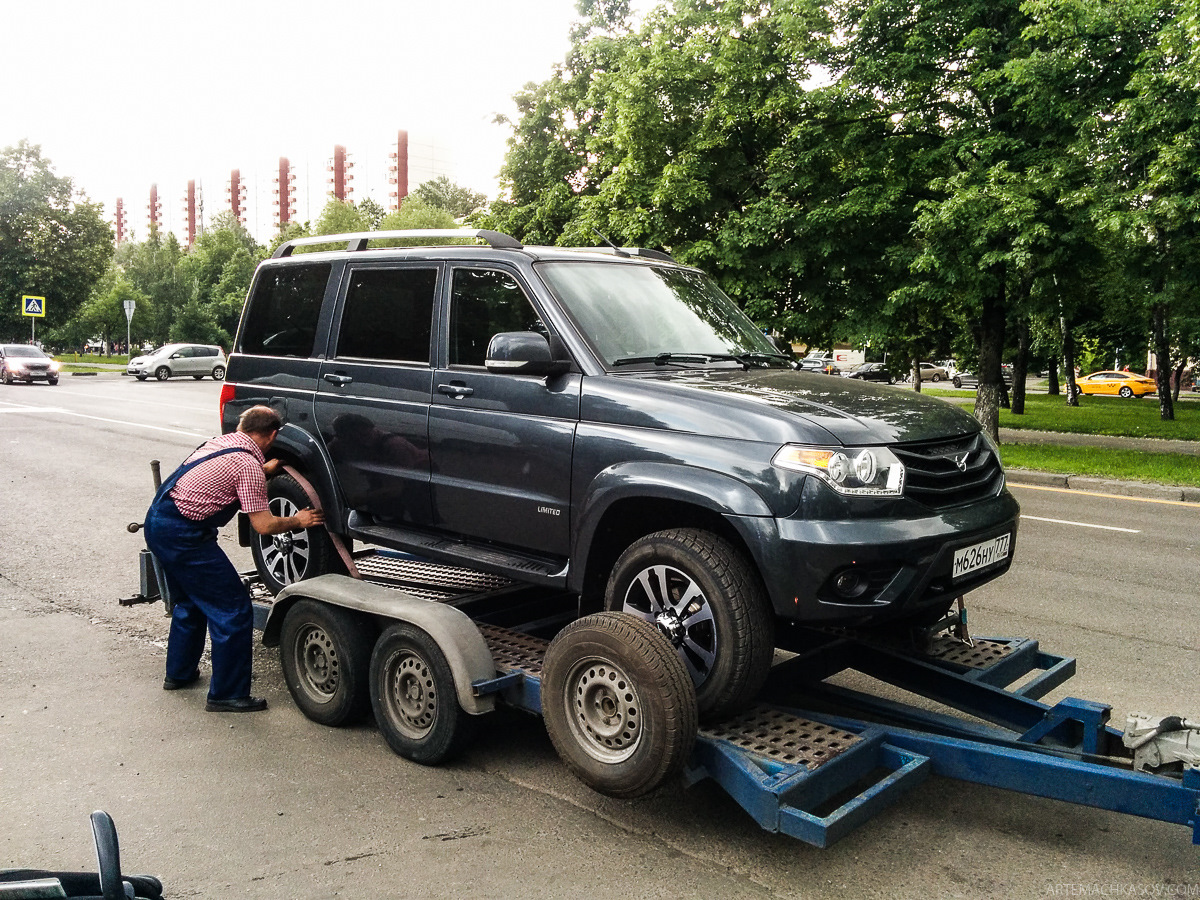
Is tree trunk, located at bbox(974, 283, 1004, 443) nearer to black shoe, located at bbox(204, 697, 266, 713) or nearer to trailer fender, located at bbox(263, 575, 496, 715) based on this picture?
trailer fender, located at bbox(263, 575, 496, 715)

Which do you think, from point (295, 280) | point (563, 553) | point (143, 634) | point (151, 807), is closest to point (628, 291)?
point (563, 553)

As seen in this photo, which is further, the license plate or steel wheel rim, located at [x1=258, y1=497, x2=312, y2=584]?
steel wheel rim, located at [x1=258, y1=497, x2=312, y2=584]

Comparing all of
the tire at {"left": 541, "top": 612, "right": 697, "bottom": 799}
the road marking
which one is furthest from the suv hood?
the road marking

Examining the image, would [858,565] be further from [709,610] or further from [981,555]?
[981,555]

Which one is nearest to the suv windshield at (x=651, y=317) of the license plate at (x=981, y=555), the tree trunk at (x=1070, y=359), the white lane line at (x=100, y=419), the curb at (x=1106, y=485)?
the license plate at (x=981, y=555)

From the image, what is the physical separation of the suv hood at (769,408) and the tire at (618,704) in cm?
85

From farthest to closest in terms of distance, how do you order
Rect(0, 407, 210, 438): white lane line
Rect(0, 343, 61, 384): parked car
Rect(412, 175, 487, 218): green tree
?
Rect(412, 175, 487, 218): green tree
Rect(0, 343, 61, 384): parked car
Rect(0, 407, 210, 438): white lane line

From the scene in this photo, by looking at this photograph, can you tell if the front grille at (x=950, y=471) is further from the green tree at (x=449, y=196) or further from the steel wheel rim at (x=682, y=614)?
the green tree at (x=449, y=196)

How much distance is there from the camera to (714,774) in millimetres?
3602

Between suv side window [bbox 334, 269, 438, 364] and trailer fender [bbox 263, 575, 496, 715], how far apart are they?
3.96ft

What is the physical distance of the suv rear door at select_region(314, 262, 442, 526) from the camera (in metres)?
5.08

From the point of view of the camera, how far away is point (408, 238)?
18.3ft

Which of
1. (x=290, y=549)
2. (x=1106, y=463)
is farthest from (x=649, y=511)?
(x=1106, y=463)

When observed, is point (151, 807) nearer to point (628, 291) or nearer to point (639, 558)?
point (639, 558)
